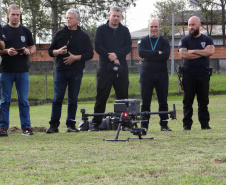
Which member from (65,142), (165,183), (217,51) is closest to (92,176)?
(165,183)

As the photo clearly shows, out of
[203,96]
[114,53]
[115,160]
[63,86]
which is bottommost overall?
[115,160]

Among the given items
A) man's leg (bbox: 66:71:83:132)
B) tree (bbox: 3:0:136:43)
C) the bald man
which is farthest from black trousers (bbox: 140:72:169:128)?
tree (bbox: 3:0:136:43)

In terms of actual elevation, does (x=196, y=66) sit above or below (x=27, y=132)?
above

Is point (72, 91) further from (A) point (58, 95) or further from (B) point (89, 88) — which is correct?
(B) point (89, 88)

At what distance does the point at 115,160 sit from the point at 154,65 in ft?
13.4

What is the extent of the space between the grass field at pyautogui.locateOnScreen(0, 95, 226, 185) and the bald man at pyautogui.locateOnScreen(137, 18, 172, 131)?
1756 mm

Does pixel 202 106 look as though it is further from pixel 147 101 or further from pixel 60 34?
pixel 60 34

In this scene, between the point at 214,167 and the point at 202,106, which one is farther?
the point at 202,106

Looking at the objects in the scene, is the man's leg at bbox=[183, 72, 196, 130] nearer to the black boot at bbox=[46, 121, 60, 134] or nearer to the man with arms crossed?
the man with arms crossed

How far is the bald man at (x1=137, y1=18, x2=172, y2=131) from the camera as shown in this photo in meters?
9.67

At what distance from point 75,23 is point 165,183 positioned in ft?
17.3

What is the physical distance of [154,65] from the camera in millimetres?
9719

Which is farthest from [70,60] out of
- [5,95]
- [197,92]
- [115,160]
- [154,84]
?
[115,160]

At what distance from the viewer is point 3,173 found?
532 cm
